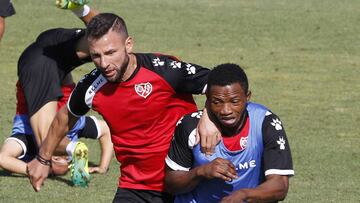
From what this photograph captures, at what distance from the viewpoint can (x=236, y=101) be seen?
6.53 m

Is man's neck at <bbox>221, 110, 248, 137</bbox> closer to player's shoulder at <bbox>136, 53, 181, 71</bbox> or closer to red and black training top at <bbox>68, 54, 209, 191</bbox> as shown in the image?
red and black training top at <bbox>68, 54, 209, 191</bbox>

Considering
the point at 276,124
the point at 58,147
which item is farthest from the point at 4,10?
the point at 276,124

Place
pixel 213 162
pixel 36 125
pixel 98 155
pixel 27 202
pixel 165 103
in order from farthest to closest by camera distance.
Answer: pixel 98 155
pixel 36 125
pixel 27 202
pixel 165 103
pixel 213 162

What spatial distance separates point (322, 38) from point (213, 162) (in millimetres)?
13038

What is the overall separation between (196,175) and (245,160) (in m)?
0.32

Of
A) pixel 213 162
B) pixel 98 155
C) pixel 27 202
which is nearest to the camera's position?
pixel 213 162

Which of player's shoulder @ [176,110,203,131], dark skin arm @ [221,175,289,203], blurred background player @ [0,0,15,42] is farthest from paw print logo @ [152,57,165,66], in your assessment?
blurred background player @ [0,0,15,42]

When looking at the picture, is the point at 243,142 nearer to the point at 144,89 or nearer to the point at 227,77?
the point at 227,77

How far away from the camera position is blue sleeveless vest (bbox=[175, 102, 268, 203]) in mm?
6680

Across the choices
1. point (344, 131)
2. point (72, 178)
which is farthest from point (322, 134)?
point (72, 178)

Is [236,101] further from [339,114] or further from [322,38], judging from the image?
[322,38]

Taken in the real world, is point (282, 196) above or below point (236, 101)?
below

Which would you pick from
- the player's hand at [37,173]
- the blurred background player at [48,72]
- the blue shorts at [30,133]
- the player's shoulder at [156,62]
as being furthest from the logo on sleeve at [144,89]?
the blue shorts at [30,133]

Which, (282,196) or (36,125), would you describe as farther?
(36,125)
